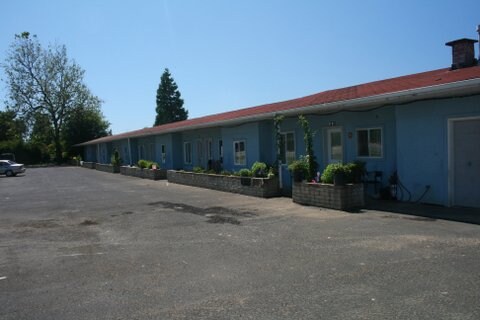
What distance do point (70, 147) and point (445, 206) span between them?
64.1 m

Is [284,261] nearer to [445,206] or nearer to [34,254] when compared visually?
[34,254]

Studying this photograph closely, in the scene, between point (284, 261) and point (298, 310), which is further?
point (284, 261)

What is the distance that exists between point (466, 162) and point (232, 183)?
28.8 feet

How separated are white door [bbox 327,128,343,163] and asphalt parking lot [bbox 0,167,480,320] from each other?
13.4 feet

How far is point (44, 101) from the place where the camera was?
67.8 metres

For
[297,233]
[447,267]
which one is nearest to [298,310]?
[447,267]

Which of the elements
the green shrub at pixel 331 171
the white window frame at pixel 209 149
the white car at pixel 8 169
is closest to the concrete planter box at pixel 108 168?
the white car at pixel 8 169

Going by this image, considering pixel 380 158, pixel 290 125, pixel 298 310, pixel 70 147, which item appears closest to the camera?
pixel 298 310

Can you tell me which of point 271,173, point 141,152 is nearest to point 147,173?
point 141,152

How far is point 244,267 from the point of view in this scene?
20.9ft

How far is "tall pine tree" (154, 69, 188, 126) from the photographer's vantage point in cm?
7993

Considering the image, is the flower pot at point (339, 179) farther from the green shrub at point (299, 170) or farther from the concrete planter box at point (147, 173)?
the concrete planter box at point (147, 173)

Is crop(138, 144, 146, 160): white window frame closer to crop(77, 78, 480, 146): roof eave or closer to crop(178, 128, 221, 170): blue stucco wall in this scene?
crop(178, 128, 221, 170): blue stucco wall

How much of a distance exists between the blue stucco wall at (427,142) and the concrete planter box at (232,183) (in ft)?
14.8
